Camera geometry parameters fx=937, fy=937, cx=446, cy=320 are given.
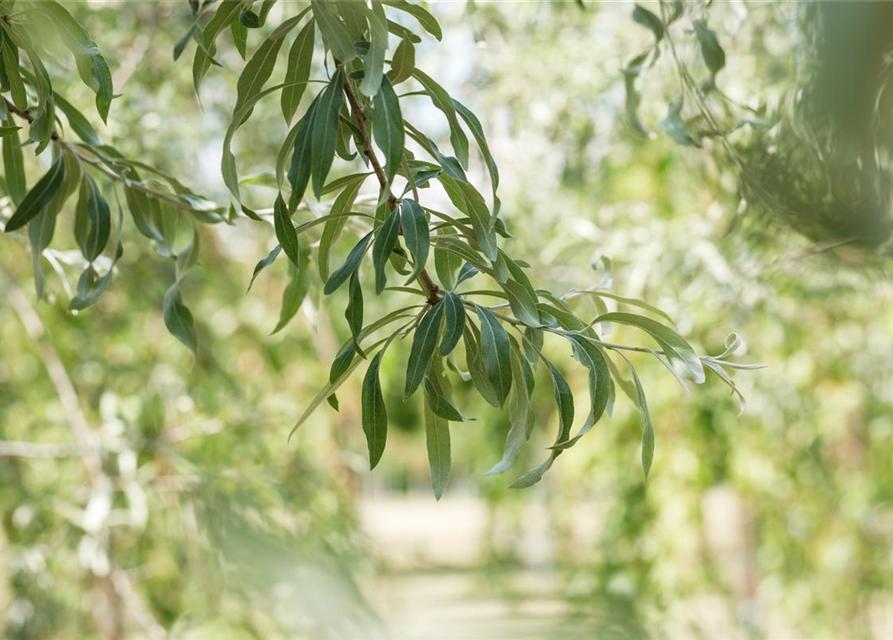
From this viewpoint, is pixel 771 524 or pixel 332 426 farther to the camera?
pixel 771 524

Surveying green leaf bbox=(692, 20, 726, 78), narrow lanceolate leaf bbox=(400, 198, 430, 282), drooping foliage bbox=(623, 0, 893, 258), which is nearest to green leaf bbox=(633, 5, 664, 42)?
green leaf bbox=(692, 20, 726, 78)

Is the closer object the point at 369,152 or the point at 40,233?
the point at 369,152

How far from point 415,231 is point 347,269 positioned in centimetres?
4

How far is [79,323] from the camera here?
190 centimetres

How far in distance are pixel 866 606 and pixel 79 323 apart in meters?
2.03

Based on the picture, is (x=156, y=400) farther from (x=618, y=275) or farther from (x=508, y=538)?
(x=508, y=538)

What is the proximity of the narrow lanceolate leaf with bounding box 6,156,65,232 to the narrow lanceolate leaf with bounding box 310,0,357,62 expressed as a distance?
0.75ft

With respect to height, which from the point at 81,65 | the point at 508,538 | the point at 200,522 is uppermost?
the point at 508,538

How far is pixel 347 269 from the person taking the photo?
422 millimetres

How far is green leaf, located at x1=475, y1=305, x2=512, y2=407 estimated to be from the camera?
0.41m

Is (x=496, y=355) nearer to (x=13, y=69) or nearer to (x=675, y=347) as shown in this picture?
(x=675, y=347)

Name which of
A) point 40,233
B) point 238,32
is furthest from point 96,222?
point 238,32

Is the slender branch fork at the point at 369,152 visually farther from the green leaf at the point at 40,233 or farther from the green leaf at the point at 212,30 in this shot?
the green leaf at the point at 40,233

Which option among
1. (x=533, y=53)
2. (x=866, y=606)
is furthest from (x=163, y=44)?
(x=866, y=606)
